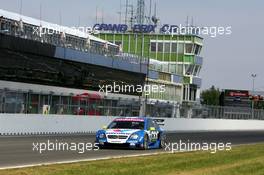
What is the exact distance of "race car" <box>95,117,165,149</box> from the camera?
25.5 meters

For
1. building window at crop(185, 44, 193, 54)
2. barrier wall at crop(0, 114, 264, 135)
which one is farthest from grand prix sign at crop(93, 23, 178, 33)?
barrier wall at crop(0, 114, 264, 135)

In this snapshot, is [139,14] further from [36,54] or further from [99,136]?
[99,136]

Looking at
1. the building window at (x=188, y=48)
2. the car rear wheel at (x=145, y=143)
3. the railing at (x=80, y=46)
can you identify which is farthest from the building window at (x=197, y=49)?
the car rear wheel at (x=145, y=143)

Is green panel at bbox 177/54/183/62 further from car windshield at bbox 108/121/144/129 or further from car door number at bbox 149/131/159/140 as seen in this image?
car windshield at bbox 108/121/144/129

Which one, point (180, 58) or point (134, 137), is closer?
point (134, 137)

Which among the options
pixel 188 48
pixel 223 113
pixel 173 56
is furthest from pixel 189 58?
pixel 223 113

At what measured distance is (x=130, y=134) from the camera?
84.3 ft

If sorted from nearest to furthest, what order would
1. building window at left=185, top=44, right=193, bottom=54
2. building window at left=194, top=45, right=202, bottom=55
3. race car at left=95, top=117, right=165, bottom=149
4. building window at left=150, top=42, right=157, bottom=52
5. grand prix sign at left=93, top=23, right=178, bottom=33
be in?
race car at left=95, top=117, right=165, bottom=149 < grand prix sign at left=93, top=23, right=178, bottom=33 < building window at left=185, top=44, right=193, bottom=54 < building window at left=194, top=45, right=202, bottom=55 < building window at left=150, top=42, right=157, bottom=52

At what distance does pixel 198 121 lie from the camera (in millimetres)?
65062

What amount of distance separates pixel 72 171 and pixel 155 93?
83.1 meters

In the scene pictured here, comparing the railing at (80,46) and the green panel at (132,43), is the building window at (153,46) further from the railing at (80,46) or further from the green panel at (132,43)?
the railing at (80,46)

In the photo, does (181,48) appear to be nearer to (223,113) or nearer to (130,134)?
(223,113)

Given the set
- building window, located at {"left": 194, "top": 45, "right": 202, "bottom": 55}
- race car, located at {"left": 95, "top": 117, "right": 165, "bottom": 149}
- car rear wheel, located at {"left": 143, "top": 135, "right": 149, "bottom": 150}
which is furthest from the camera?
building window, located at {"left": 194, "top": 45, "right": 202, "bottom": 55}

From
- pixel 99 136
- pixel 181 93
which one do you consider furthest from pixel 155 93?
pixel 99 136
